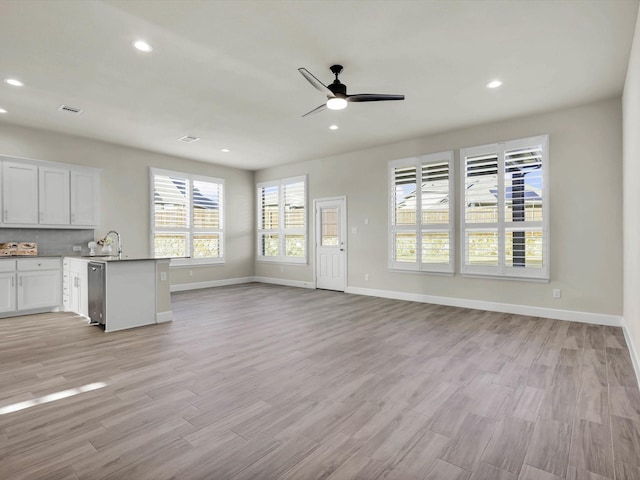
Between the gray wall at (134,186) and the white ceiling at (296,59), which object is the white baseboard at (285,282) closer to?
the gray wall at (134,186)

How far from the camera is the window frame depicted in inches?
328

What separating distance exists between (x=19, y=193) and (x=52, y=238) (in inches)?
36.0

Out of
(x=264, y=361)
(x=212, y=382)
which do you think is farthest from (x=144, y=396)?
(x=264, y=361)

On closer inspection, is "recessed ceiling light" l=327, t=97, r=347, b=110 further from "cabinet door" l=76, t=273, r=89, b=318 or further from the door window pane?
"cabinet door" l=76, t=273, r=89, b=318

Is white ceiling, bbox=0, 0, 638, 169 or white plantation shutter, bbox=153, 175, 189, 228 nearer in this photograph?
white ceiling, bbox=0, 0, 638, 169

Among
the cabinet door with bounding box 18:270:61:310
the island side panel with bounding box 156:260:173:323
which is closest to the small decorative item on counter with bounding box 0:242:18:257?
the cabinet door with bounding box 18:270:61:310

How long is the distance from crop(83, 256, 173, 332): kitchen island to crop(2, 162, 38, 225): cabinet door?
1691 mm

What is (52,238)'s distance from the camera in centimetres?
599

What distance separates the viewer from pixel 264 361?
11.0 ft

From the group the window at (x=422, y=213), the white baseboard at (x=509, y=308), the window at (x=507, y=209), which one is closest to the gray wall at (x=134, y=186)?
the white baseboard at (x=509, y=308)

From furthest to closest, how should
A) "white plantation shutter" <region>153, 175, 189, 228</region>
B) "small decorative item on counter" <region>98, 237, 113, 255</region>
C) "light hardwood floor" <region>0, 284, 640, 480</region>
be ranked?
"white plantation shutter" <region>153, 175, 189, 228</region>
"small decorative item on counter" <region>98, 237, 113, 255</region>
"light hardwood floor" <region>0, 284, 640, 480</region>

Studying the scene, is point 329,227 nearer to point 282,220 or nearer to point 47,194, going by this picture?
point 282,220

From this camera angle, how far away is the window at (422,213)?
19.9 feet

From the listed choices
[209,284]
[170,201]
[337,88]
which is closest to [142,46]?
[337,88]
